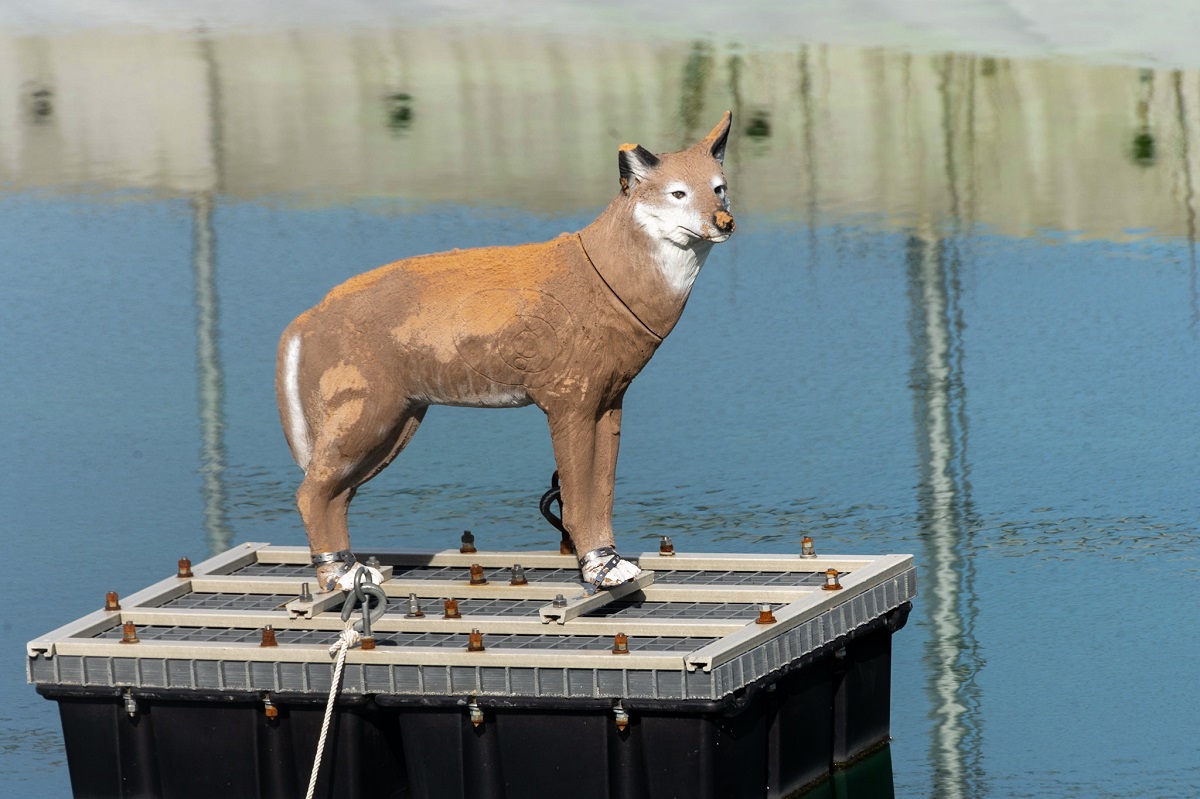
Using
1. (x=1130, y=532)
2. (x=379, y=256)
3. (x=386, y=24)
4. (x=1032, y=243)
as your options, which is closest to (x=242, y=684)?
(x=1130, y=532)

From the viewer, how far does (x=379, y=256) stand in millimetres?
17891

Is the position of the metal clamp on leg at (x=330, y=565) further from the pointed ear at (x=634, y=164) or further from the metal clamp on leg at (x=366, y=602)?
the pointed ear at (x=634, y=164)

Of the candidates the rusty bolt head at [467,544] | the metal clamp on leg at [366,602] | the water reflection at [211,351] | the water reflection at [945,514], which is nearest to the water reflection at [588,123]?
the water reflection at [211,351]

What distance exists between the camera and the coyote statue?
917 cm

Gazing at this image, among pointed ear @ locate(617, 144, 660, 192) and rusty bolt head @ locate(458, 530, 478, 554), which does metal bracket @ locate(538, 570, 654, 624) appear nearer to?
rusty bolt head @ locate(458, 530, 478, 554)

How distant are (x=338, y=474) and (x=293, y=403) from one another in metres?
0.36

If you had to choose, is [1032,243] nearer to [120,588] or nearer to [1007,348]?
[1007,348]

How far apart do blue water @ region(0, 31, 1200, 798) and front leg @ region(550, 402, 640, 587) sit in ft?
5.22

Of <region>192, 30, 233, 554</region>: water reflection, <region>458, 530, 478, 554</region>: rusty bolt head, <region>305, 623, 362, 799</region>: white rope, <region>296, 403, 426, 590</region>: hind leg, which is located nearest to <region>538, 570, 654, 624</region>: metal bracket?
<region>305, 623, 362, 799</region>: white rope

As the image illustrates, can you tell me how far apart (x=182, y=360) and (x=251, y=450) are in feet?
6.75

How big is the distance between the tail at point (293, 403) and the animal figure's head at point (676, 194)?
1.56 metres

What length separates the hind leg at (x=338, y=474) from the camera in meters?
9.48

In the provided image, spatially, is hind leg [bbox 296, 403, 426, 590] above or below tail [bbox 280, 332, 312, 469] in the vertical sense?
below

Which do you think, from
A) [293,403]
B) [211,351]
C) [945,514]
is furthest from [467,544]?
[211,351]
